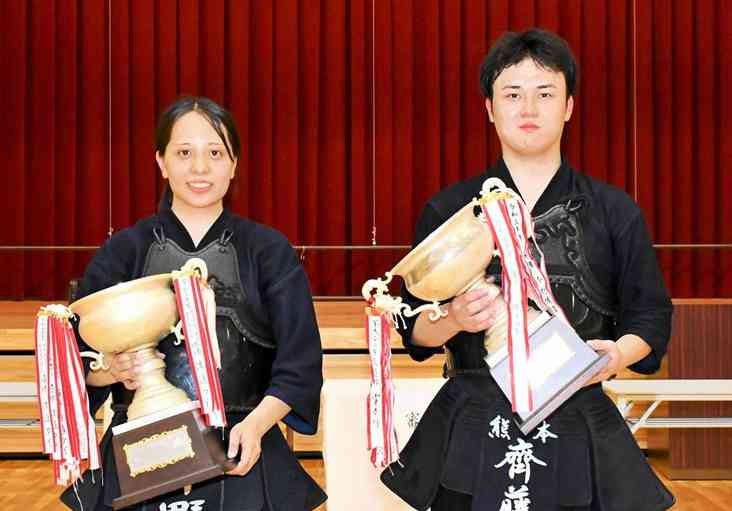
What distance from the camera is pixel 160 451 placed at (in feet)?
5.02

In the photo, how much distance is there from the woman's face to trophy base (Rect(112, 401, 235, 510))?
0.39 meters

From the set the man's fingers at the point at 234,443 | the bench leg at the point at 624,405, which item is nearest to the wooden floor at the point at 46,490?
the bench leg at the point at 624,405

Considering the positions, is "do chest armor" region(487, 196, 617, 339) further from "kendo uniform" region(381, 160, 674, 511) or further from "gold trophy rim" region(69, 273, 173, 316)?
"gold trophy rim" region(69, 273, 173, 316)

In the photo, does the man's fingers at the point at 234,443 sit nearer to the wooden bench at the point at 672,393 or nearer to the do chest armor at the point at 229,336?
the do chest armor at the point at 229,336

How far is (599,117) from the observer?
7359 mm

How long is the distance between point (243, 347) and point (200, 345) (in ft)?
0.48

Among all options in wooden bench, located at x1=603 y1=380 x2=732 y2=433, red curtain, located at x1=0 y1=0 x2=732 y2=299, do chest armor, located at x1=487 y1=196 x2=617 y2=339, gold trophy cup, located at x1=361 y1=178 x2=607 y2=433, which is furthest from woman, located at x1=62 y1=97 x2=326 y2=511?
red curtain, located at x1=0 y1=0 x2=732 y2=299

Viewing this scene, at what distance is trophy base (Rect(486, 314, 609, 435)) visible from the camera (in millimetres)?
1507

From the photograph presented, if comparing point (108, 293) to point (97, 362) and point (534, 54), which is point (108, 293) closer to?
point (97, 362)

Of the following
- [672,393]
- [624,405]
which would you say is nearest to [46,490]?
[624,405]

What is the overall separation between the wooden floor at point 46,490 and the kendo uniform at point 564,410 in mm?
2582

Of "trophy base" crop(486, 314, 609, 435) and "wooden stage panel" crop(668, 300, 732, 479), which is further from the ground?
"trophy base" crop(486, 314, 609, 435)

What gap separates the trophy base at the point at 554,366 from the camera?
4.94 ft

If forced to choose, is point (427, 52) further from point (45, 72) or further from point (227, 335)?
point (227, 335)
